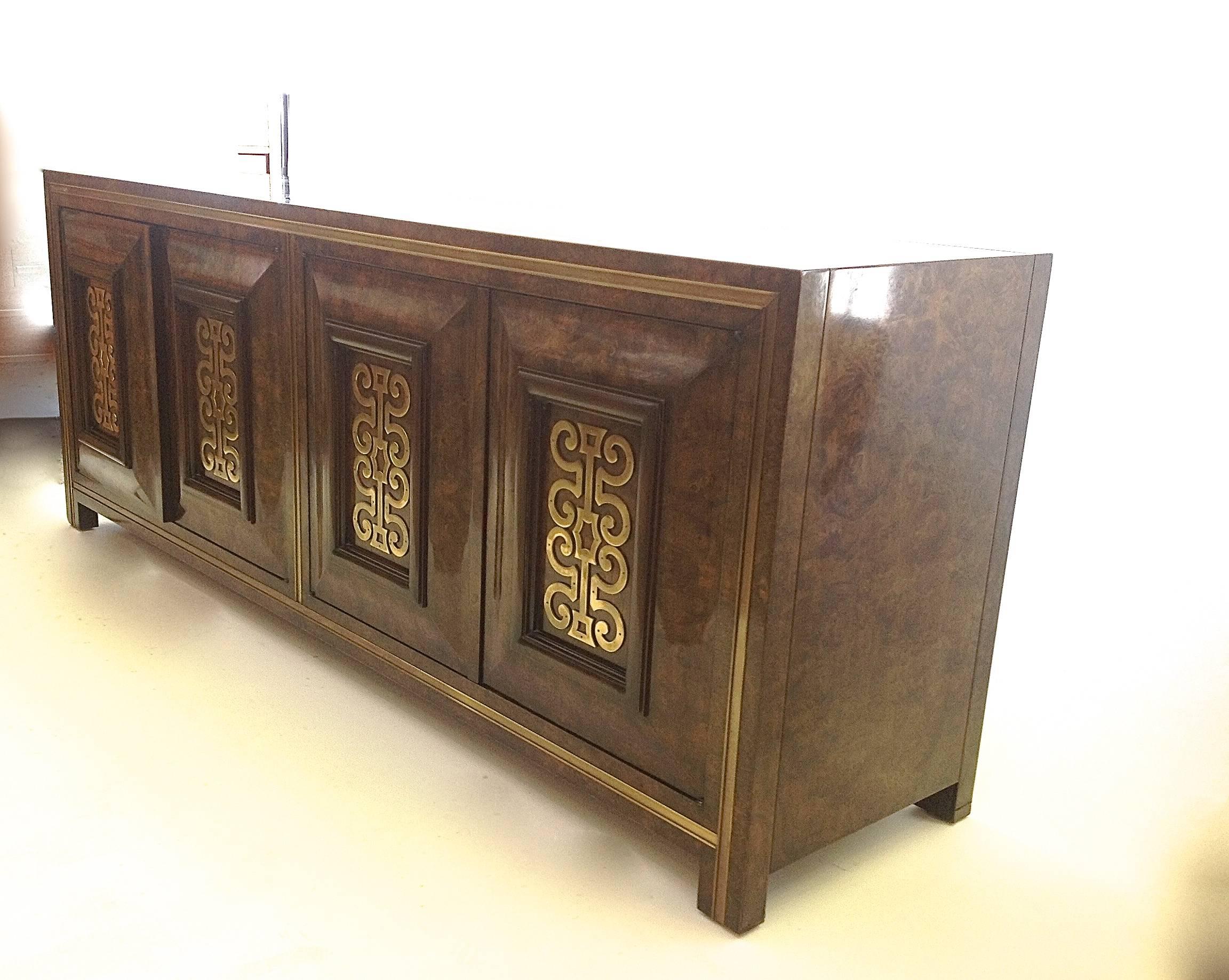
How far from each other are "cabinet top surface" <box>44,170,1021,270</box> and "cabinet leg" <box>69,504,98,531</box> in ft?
2.85

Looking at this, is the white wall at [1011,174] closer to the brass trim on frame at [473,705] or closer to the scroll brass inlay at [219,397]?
the scroll brass inlay at [219,397]

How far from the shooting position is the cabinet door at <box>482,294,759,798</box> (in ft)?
5.38

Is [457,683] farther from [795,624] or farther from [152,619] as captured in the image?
[152,619]

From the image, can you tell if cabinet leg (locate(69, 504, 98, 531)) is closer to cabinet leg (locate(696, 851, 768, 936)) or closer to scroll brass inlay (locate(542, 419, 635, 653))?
scroll brass inlay (locate(542, 419, 635, 653))

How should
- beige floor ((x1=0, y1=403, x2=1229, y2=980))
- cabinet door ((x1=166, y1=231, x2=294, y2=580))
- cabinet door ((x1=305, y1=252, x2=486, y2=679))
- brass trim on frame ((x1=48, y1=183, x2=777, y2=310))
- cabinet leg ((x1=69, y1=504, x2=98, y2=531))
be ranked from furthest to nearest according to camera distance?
cabinet leg ((x1=69, y1=504, x2=98, y2=531)) → cabinet door ((x1=166, y1=231, x2=294, y2=580)) → cabinet door ((x1=305, y1=252, x2=486, y2=679)) → beige floor ((x1=0, y1=403, x2=1229, y2=980)) → brass trim on frame ((x1=48, y1=183, x2=777, y2=310))

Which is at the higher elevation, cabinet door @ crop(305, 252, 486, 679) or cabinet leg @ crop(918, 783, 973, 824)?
cabinet door @ crop(305, 252, 486, 679)

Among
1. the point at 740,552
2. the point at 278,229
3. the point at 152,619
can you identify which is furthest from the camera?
the point at 152,619

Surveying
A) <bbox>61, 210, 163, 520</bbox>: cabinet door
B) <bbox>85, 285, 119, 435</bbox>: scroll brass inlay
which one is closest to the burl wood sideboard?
<bbox>61, 210, 163, 520</bbox>: cabinet door

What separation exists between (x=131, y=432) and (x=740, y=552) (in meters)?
1.70

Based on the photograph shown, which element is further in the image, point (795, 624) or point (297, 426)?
point (297, 426)

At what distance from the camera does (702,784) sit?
1.74 m

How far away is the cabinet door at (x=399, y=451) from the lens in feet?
6.53

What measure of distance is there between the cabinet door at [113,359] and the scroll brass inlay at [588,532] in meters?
1.19

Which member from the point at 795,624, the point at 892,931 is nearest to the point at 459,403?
the point at 795,624
